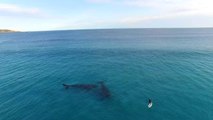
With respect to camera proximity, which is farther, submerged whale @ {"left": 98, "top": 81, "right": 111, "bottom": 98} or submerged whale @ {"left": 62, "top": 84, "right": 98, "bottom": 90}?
submerged whale @ {"left": 62, "top": 84, "right": 98, "bottom": 90}

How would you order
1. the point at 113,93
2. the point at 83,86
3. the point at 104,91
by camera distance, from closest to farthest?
1. the point at 113,93
2. the point at 104,91
3. the point at 83,86

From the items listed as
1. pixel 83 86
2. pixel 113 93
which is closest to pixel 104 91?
pixel 113 93

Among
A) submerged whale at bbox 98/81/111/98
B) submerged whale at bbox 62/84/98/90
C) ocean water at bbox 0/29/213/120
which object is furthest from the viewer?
submerged whale at bbox 62/84/98/90

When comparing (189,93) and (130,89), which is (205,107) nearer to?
(189,93)

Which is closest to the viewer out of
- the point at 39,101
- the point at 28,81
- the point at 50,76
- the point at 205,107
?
the point at 205,107

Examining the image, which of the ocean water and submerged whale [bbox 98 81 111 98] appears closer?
the ocean water

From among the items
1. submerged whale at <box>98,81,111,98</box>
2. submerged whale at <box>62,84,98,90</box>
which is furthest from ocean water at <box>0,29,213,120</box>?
submerged whale at <box>62,84,98,90</box>

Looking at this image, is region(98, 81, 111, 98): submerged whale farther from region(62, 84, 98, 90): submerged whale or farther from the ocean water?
region(62, 84, 98, 90): submerged whale

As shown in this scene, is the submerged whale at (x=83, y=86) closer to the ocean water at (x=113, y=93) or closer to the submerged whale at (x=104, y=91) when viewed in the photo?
the ocean water at (x=113, y=93)

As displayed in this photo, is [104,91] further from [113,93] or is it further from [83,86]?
[83,86]

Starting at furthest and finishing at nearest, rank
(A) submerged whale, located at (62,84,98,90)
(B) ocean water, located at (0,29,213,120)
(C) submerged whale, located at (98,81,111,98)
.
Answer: (A) submerged whale, located at (62,84,98,90), (C) submerged whale, located at (98,81,111,98), (B) ocean water, located at (0,29,213,120)

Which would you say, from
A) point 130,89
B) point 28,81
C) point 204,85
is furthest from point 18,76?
point 204,85
